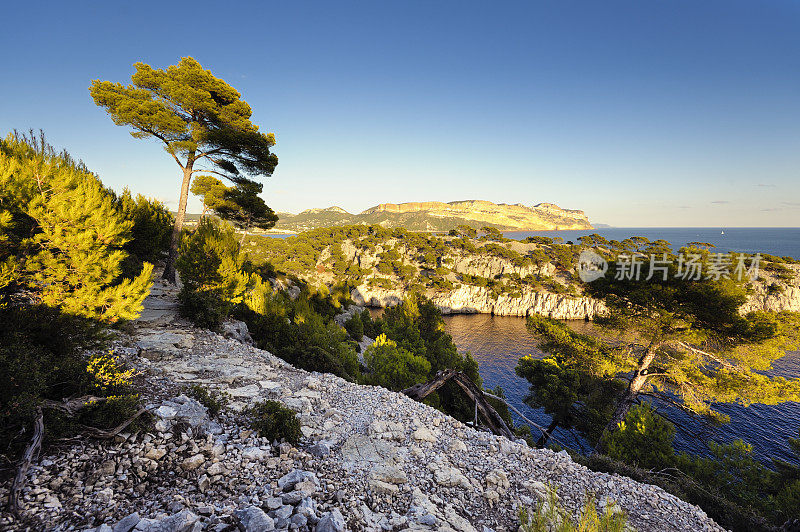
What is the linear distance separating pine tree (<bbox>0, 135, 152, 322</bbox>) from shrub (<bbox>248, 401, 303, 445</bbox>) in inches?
153

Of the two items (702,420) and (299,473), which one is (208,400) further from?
(702,420)

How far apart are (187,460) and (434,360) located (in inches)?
815

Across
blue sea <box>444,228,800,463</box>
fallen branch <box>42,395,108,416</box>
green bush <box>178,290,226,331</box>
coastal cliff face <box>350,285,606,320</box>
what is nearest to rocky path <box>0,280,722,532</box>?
fallen branch <box>42,395,108,416</box>

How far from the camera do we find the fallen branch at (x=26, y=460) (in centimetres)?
249

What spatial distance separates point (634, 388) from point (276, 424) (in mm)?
17275

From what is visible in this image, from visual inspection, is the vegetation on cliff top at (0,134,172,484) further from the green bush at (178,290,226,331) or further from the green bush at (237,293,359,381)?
the green bush at (237,293,359,381)

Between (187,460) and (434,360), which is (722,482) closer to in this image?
(434,360)

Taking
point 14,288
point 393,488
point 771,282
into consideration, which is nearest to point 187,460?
point 393,488

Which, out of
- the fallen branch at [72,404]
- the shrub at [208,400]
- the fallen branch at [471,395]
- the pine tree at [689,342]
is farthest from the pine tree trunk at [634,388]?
the fallen branch at [72,404]

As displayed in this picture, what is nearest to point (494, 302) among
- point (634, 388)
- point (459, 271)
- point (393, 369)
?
point (459, 271)

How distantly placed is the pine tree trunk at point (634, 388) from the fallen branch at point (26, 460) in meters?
18.8

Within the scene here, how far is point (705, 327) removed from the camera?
12844 mm

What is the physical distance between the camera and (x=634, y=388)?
14453 millimetres

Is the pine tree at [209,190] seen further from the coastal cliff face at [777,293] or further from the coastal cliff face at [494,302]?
the coastal cliff face at [777,293]
